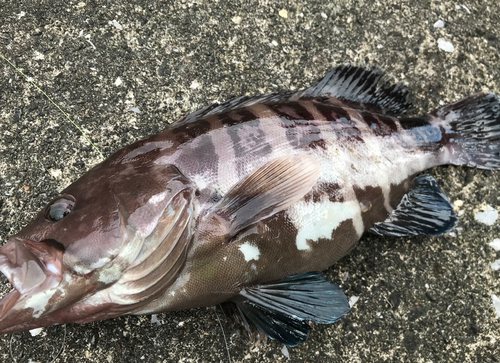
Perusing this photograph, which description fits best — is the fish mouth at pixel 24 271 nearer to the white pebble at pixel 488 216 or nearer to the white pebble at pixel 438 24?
the white pebble at pixel 488 216

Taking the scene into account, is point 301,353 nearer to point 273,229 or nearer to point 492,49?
point 273,229

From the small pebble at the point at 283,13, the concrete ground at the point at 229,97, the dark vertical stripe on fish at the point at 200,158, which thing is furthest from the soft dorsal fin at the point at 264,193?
the small pebble at the point at 283,13

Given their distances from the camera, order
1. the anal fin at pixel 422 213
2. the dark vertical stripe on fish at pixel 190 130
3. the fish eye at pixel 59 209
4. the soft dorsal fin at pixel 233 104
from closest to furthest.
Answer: the fish eye at pixel 59 209, the dark vertical stripe on fish at pixel 190 130, the soft dorsal fin at pixel 233 104, the anal fin at pixel 422 213

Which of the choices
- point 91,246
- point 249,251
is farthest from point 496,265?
point 91,246

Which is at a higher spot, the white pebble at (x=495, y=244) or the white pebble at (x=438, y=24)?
the white pebble at (x=438, y=24)

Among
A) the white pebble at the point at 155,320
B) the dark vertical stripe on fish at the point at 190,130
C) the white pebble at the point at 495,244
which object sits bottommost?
the white pebble at the point at 155,320

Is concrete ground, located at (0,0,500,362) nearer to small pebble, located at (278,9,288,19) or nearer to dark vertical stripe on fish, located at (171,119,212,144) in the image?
small pebble, located at (278,9,288,19)

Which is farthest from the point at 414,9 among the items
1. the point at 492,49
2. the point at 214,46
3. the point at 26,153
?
the point at 26,153
